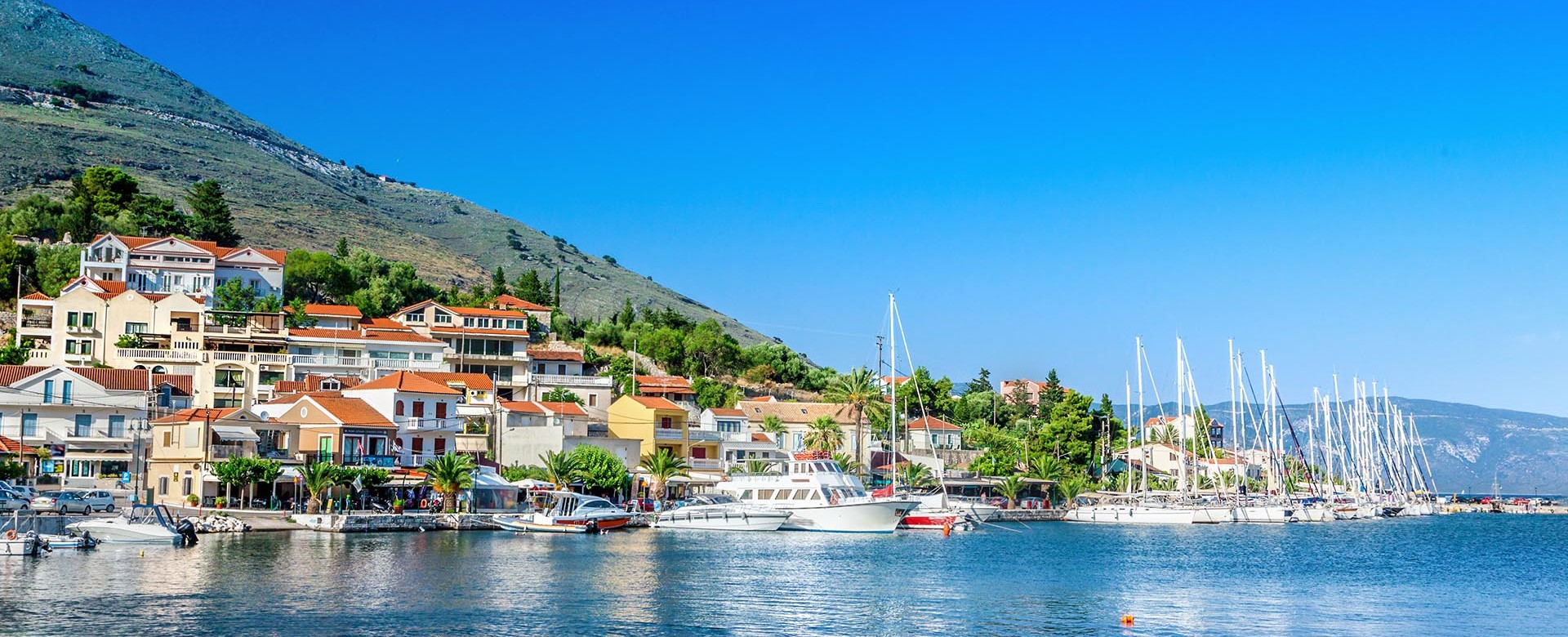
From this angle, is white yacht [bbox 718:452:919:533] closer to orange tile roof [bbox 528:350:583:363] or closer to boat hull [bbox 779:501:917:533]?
boat hull [bbox 779:501:917:533]

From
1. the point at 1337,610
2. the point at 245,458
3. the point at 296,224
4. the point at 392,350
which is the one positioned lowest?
the point at 1337,610

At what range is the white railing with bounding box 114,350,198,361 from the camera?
94.4 metres

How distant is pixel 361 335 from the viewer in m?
101

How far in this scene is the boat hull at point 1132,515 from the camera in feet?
337

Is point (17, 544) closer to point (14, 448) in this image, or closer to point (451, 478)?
point (14, 448)

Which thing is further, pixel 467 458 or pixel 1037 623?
pixel 467 458

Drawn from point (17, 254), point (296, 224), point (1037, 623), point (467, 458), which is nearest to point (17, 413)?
point (467, 458)

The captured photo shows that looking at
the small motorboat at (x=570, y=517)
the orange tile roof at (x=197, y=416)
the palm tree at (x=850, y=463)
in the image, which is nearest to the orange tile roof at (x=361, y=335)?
the orange tile roof at (x=197, y=416)

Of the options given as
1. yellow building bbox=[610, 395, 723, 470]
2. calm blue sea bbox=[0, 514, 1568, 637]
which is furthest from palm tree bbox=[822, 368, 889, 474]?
calm blue sea bbox=[0, 514, 1568, 637]

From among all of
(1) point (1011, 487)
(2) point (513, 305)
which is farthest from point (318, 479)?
(1) point (1011, 487)

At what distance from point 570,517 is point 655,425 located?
2193 cm

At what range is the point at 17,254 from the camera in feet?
350

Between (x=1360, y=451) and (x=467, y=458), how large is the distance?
97.6 metres

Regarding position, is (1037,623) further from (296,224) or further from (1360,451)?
(296,224)
